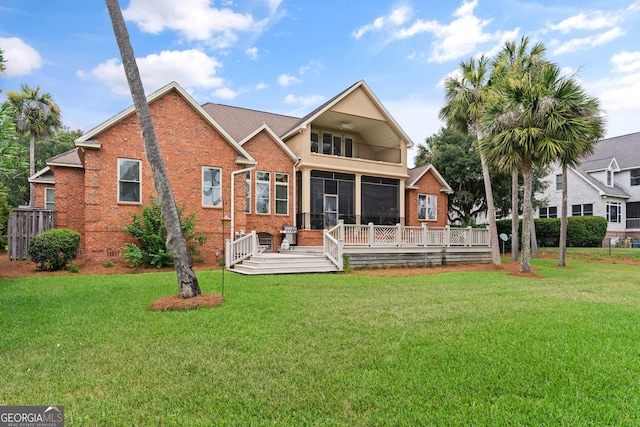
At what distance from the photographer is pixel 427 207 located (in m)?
24.5

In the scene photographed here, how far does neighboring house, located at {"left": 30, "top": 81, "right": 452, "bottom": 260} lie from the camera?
14.5 metres

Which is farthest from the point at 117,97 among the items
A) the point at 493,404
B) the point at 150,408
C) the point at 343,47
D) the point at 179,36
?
the point at 493,404

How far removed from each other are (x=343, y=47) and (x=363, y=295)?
41.2 ft

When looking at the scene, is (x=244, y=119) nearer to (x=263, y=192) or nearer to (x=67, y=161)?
(x=263, y=192)

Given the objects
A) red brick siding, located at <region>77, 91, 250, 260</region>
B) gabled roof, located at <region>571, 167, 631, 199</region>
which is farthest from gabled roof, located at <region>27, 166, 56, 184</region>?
gabled roof, located at <region>571, 167, 631, 199</region>

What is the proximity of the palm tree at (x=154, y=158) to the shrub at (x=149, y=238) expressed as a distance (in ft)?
20.8

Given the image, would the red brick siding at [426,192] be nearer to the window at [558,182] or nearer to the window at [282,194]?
the window at [282,194]

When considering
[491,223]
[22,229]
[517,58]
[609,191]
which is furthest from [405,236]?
[609,191]

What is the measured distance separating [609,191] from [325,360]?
119 feet

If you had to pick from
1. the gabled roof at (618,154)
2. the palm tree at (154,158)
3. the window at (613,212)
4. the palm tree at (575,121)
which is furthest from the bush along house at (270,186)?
the gabled roof at (618,154)

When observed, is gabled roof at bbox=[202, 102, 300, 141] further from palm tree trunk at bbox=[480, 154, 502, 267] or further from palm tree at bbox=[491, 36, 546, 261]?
palm tree at bbox=[491, 36, 546, 261]

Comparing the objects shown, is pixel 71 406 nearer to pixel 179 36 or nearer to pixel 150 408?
pixel 150 408

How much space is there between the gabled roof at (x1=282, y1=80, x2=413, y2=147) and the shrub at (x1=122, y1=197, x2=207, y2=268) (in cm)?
833

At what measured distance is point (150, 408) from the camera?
10.6 ft
